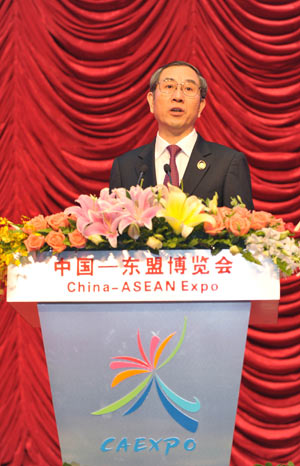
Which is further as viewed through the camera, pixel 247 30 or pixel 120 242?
pixel 247 30

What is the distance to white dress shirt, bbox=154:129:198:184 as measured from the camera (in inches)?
78.9

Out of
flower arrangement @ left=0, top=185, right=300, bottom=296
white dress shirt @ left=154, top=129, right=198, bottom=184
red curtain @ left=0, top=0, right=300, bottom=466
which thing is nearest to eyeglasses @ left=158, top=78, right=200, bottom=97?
white dress shirt @ left=154, top=129, right=198, bottom=184

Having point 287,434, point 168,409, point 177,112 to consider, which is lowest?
point 287,434

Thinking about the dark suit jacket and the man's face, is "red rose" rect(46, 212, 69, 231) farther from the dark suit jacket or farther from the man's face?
the man's face

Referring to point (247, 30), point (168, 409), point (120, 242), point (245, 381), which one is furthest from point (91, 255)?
point (247, 30)

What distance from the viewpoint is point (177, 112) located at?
78.8 inches

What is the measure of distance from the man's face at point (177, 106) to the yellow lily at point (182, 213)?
2.08 ft

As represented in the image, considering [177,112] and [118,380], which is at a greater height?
[177,112]

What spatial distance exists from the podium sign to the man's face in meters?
0.71

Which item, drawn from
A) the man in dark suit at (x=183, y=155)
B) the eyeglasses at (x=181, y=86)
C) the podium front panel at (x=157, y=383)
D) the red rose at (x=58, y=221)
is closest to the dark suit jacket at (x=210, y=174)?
the man in dark suit at (x=183, y=155)

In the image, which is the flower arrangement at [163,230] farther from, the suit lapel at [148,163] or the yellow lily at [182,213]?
the suit lapel at [148,163]

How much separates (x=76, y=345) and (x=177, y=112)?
867 mm

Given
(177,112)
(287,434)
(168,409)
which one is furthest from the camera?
(287,434)

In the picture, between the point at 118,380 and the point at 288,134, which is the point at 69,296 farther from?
the point at 288,134
